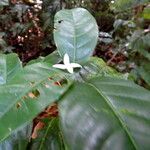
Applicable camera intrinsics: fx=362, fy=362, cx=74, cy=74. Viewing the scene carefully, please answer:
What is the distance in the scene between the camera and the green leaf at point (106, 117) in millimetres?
452

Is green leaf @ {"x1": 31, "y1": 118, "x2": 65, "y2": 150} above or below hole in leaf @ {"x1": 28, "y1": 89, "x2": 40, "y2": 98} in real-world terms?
below

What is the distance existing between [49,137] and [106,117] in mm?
163

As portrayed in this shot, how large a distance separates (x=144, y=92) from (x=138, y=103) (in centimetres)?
4

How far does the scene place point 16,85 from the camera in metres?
0.55

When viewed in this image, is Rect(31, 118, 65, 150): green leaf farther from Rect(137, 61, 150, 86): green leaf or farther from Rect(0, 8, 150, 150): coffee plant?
Rect(137, 61, 150, 86): green leaf

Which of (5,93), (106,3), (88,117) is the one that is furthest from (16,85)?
(106,3)

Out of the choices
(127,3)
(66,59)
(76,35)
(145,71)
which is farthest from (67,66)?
(145,71)

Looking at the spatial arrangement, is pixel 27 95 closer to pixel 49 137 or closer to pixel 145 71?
pixel 49 137

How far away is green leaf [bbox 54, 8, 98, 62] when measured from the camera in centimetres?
72

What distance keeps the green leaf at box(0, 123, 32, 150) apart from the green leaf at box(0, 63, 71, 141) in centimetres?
8

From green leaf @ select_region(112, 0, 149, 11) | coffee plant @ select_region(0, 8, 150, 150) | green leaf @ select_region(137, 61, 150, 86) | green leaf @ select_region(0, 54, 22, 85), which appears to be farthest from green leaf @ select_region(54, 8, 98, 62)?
green leaf @ select_region(137, 61, 150, 86)

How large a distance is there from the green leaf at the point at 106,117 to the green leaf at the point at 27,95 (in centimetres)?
3

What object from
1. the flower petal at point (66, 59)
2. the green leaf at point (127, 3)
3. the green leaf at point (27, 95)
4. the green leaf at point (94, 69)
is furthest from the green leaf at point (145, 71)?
the green leaf at point (27, 95)

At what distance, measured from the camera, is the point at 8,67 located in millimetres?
758
